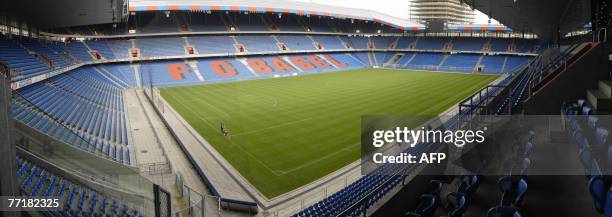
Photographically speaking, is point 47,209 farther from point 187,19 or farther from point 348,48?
point 348,48

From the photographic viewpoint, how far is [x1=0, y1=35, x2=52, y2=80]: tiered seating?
21391 millimetres

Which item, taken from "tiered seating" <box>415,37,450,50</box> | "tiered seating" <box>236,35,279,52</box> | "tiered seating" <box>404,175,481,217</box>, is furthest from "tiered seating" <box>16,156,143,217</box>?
"tiered seating" <box>415,37,450,50</box>

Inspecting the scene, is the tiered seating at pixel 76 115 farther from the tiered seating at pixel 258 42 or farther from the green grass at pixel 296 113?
the tiered seating at pixel 258 42

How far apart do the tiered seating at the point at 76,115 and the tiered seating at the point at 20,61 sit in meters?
0.83

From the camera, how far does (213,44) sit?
52.8 meters

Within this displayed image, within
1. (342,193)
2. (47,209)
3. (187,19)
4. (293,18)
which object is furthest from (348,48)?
(47,209)

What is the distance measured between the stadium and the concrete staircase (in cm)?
5

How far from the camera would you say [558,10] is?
2123 centimetres

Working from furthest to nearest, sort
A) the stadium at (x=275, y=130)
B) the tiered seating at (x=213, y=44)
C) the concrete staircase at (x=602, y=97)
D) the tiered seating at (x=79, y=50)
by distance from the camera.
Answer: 1. the tiered seating at (x=213, y=44)
2. the tiered seating at (x=79, y=50)
3. the concrete staircase at (x=602, y=97)
4. the stadium at (x=275, y=130)

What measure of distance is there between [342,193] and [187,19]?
49773 mm

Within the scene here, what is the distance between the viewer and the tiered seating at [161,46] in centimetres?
4672

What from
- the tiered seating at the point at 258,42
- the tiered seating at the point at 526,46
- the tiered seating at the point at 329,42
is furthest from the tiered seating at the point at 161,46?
the tiered seating at the point at 526,46

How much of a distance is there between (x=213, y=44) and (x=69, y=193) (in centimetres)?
4498

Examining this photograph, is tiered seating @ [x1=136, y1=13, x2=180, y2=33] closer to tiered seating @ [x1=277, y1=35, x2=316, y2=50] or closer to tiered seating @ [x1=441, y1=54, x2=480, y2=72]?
tiered seating @ [x1=277, y1=35, x2=316, y2=50]
